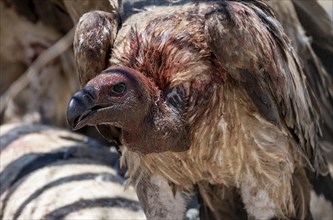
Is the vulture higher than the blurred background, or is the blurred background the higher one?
the vulture

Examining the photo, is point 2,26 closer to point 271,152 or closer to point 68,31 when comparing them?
point 68,31

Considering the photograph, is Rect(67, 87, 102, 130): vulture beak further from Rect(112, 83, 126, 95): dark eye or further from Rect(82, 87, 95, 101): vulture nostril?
Rect(112, 83, 126, 95): dark eye

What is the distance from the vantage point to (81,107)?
3600 mm

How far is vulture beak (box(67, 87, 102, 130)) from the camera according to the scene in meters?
3.58

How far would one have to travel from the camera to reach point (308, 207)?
15.7ft

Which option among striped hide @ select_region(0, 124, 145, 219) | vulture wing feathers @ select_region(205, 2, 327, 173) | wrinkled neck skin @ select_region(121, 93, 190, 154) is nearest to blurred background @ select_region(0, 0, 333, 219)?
striped hide @ select_region(0, 124, 145, 219)

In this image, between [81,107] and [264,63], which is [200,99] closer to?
[264,63]

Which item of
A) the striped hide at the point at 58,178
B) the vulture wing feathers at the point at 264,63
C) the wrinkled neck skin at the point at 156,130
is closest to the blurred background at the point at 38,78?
the striped hide at the point at 58,178

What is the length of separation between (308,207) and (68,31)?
196 cm

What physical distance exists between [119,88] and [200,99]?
1.32ft

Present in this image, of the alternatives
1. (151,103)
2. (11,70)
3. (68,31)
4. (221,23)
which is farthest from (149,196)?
(11,70)

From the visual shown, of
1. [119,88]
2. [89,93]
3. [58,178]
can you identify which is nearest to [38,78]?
[58,178]

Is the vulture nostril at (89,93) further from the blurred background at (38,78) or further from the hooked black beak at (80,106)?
the blurred background at (38,78)

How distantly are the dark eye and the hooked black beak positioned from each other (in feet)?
0.46
